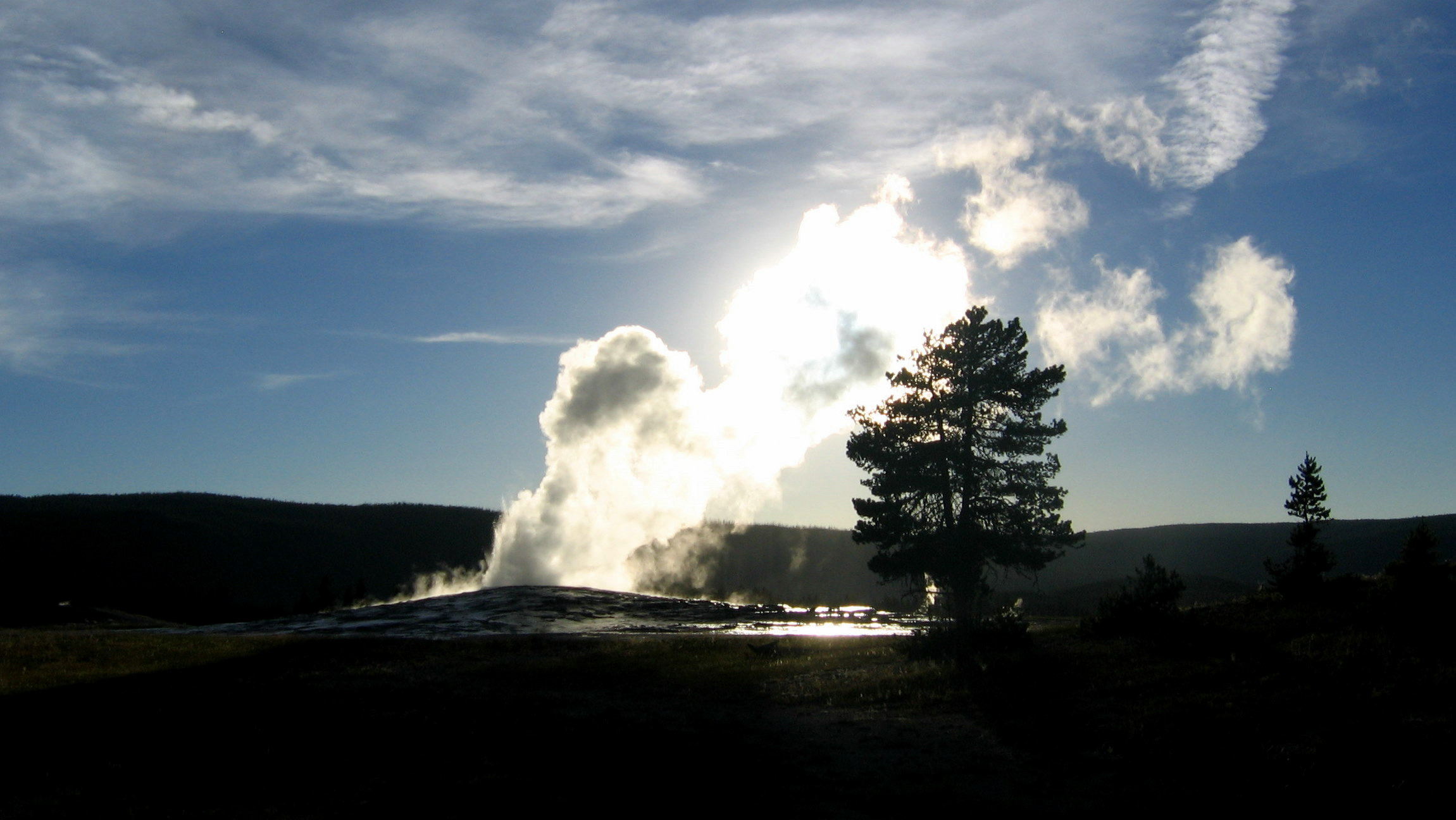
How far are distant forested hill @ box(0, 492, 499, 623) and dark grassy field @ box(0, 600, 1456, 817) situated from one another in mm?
80186

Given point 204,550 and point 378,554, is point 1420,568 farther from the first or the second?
point 378,554

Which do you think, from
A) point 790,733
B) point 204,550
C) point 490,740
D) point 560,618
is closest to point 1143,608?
point 790,733

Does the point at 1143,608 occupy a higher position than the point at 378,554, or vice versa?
the point at 378,554

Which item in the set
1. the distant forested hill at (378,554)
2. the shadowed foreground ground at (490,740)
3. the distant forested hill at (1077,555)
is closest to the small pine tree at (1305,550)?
the shadowed foreground ground at (490,740)

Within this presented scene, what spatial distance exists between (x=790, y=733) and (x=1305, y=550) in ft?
70.7

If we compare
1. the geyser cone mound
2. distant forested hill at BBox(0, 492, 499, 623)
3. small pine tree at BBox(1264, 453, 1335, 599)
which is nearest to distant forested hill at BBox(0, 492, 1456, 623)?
distant forested hill at BBox(0, 492, 499, 623)

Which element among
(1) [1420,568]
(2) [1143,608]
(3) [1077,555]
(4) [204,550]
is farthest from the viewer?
(3) [1077,555]

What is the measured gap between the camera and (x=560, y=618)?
54031 mm

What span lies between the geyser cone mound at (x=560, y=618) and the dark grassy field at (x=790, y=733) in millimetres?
19780

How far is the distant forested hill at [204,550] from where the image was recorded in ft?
391

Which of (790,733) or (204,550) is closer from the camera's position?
(790,733)

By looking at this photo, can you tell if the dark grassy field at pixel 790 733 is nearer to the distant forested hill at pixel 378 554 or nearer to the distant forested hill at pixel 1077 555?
the distant forested hill at pixel 378 554

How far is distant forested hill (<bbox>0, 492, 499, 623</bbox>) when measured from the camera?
391 ft

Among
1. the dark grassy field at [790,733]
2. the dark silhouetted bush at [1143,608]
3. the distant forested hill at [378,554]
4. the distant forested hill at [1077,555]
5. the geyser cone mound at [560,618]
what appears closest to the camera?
the dark grassy field at [790,733]
